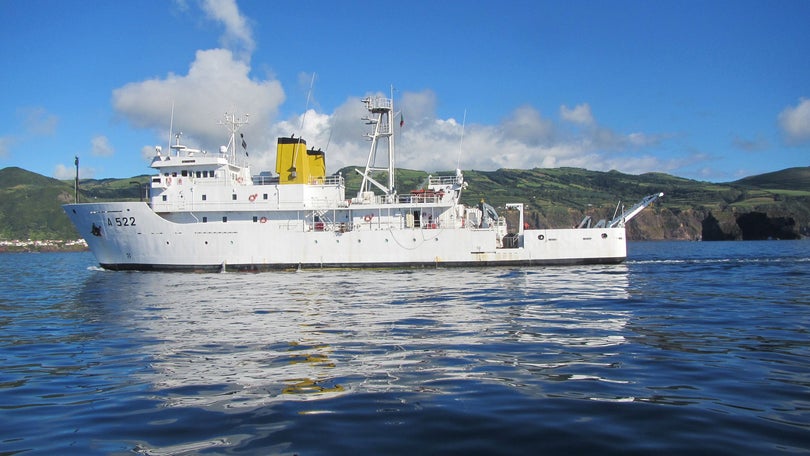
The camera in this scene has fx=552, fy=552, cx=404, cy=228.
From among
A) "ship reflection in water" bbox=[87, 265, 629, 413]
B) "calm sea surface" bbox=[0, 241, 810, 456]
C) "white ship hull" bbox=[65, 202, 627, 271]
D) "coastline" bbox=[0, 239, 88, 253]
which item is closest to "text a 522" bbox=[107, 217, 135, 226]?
"white ship hull" bbox=[65, 202, 627, 271]

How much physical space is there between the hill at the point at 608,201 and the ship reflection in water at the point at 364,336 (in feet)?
248

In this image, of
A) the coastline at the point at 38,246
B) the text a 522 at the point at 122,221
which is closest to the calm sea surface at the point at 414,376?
the text a 522 at the point at 122,221

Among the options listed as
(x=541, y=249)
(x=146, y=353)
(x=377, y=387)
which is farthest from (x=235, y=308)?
(x=541, y=249)

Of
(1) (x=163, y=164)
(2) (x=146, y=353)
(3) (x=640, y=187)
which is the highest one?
(3) (x=640, y=187)

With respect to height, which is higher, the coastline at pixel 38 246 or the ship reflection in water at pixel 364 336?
the coastline at pixel 38 246

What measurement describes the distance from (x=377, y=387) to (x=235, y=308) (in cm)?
970

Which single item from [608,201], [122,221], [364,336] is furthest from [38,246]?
[608,201]

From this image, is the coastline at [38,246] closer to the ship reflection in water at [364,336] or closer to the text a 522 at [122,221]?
the text a 522 at [122,221]

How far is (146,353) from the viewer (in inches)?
377

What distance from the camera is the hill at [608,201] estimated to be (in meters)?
105

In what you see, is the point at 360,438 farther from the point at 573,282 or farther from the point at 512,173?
the point at 512,173

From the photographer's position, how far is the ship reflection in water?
286 inches

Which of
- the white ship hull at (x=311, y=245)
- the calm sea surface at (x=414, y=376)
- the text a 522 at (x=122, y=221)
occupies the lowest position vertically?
the calm sea surface at (x=414, y=376)

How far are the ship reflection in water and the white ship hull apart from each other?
8979 mm
